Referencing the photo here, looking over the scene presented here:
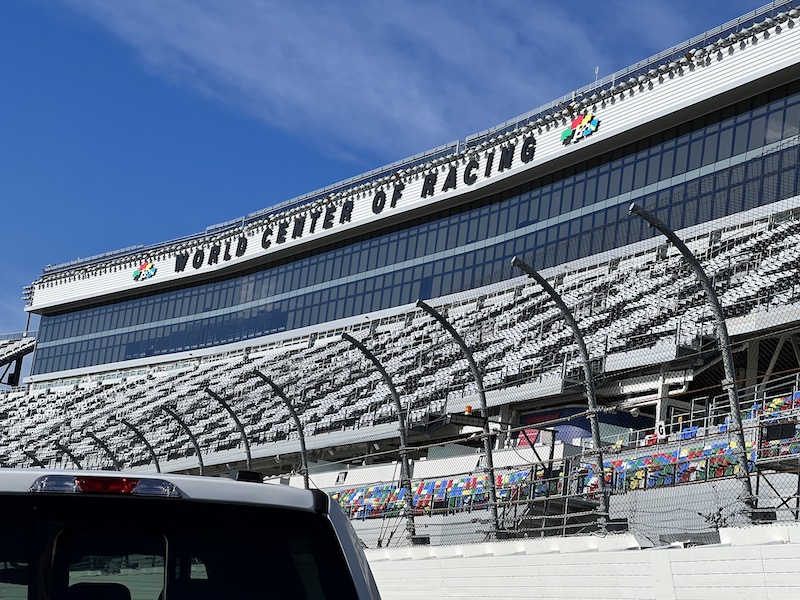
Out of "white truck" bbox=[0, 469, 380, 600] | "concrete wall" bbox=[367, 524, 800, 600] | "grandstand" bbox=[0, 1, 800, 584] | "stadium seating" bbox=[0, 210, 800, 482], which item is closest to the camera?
"white truck" bbox=[0, 469, 380, 600]

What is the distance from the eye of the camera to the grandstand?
23844 millimetres

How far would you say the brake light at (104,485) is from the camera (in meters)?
3.67

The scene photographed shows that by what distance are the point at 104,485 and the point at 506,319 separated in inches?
1726

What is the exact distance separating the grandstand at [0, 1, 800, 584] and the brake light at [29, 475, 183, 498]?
11880mm

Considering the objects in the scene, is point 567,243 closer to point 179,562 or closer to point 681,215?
point 681,215

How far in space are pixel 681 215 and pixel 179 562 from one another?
42415mm

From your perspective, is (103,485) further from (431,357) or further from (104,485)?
(431,357)

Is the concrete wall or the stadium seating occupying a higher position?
the stadium seating

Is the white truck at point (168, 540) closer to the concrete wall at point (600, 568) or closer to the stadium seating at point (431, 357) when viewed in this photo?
the concrete wall at point (600, 568)

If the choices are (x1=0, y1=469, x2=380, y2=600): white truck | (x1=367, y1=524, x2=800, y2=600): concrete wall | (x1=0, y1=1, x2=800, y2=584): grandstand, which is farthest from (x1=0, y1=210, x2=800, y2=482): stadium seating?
(x1=0, y1=469, x2=380, y2=600): white truck

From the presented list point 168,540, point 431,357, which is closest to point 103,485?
point 168,540

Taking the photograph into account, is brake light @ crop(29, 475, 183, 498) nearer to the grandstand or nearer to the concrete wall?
the concrete wall

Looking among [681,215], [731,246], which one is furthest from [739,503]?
[681,215]

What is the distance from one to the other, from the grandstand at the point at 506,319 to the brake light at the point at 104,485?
39.0 ft
